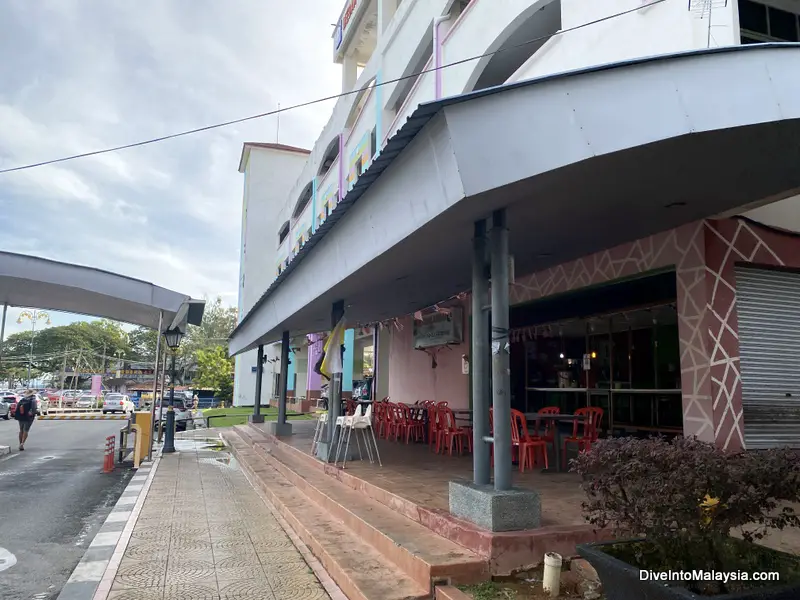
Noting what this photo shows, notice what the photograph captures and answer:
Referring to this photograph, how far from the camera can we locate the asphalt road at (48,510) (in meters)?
5.27

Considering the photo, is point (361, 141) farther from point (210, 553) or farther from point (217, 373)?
point (217, 373)

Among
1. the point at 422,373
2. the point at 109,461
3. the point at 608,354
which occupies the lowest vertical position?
the point at 109,461

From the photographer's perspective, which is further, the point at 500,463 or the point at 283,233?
the point at 283,233

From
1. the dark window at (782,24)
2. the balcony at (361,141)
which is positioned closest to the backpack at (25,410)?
the balcony at (361,141)

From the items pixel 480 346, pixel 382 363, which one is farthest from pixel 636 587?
pixel 382 363

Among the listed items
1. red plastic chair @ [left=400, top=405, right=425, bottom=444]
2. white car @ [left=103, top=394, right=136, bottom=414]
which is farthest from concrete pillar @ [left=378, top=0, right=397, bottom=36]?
Answer: white car @ [left=103, top=394, right=136, bottom=414]

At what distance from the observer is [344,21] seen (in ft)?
74.5

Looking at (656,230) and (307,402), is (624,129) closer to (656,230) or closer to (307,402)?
(656,230)

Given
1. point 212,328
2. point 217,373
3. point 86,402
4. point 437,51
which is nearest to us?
point 437,51

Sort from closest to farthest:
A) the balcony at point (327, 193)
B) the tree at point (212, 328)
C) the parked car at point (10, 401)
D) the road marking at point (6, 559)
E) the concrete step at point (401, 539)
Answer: the concrete step at point (401, 539) → the road marking at point (6, 559) → the balcony at point (327, 193) → the parked car at point (10, 401) → the tree at point (212, 328)

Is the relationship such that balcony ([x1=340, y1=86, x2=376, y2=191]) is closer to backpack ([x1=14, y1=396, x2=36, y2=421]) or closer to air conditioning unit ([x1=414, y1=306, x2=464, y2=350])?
air conditioning unit ([x1=414, y1=306, x2=464, y2=350])

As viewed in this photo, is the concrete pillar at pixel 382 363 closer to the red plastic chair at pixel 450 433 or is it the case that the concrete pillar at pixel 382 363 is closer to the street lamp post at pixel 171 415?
the street lamp post at pixel 171 415

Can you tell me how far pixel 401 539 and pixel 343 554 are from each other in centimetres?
66

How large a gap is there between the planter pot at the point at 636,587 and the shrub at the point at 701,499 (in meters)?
0.16
